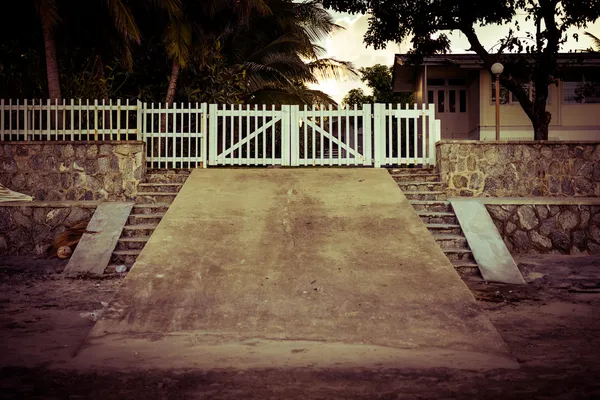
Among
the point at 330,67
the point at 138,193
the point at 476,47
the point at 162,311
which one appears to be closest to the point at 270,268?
the point at 162,311

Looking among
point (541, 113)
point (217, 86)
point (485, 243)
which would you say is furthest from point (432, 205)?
point (541, 113)

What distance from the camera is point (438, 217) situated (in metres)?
8.94

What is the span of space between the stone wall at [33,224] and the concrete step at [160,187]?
952 mm

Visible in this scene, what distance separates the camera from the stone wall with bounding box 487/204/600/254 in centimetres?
934

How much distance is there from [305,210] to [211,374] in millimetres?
4562

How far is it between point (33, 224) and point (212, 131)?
141 inches

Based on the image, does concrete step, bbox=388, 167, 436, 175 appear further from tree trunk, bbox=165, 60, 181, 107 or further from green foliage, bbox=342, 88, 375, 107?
green foliage, bbox=342, 88, 375, 107

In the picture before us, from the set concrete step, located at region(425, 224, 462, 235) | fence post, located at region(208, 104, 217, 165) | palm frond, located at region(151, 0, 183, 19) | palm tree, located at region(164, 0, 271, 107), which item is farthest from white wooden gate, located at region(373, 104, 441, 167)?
palm frond, located at region(151, 0, 183, 19)

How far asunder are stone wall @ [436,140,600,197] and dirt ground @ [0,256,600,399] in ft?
13.8

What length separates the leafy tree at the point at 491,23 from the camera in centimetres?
1588

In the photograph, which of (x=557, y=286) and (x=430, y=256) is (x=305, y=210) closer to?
(x=430, y=256)

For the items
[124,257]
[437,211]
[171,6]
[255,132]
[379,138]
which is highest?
[171,6]

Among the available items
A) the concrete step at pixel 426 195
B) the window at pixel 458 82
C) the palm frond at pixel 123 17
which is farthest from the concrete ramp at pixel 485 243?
the window at pixel 458 82

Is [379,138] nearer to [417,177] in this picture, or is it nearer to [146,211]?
[417,177]
